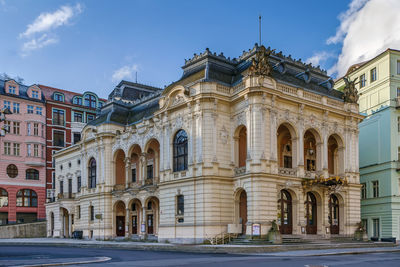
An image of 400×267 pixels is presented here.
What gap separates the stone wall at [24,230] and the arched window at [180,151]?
31119 mm

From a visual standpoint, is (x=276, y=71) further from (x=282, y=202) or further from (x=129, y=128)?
(x=129, y=128)

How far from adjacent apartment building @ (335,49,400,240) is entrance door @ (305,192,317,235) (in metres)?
11.0

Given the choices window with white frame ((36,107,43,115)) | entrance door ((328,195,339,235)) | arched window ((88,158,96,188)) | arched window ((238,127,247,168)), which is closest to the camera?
arched window ((238,127,247,168))

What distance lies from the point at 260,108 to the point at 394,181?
19.3 metres

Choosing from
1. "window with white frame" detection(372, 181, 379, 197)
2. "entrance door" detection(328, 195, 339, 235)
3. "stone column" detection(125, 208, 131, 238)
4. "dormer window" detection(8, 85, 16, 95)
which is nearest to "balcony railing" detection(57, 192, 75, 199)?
"stone column" detection(125, 208, 131, 238)

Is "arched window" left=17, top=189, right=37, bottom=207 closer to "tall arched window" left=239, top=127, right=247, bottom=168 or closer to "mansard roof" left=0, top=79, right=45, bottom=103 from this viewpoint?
"mansard roof" left=0, top=79, right=45, bottom=103

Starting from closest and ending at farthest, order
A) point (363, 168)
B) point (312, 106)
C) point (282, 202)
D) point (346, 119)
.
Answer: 1. point (282, 202)
2. point (312, 106)
3. point (346, 119)
4. point (363, 168)

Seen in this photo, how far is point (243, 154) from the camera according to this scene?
1641 inches

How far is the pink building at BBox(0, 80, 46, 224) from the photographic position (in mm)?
69125

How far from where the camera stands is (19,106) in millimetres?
71000

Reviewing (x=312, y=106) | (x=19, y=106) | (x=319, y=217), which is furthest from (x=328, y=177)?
(x=19, y=106)

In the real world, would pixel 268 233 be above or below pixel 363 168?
below

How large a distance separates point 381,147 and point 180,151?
2188 centimetres

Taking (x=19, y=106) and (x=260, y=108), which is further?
(x=19, y=106)
